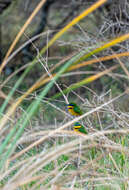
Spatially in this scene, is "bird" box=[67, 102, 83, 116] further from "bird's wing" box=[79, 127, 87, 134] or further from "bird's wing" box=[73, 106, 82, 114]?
"bird's wing" box=[79, 127, 87, 134]

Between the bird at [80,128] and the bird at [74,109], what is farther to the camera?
the bird at [74,109]

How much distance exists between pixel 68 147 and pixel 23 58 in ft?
18.6

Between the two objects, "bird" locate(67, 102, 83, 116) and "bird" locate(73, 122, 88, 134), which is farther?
"bird" locate(67, 102, 83, 116)

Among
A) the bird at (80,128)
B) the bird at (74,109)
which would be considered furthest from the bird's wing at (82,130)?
the bird at (74,109)

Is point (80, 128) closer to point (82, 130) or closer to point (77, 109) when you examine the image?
point (82, 130)

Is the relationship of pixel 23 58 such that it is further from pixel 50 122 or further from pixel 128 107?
pixel 128 107

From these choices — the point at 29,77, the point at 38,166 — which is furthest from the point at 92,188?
the point at 29,77

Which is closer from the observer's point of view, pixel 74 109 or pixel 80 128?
pixel 80 128

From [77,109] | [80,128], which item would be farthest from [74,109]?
[80,128]

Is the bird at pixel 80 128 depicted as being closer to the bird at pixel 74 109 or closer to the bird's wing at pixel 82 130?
the bird's wing at pixel 82 130

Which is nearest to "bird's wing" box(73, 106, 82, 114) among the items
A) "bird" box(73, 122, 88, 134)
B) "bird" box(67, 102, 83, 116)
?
"bird" box(67, 102, 83, 116)

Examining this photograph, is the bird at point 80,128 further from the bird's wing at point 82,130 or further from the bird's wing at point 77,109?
the bird's wing at point 77,109

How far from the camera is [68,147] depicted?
1722 mm

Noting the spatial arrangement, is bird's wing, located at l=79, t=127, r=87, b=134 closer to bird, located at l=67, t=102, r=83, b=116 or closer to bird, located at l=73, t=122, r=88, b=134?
bird, located at l=73, t=122, r=88, b=134
